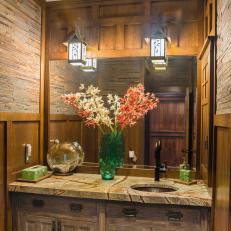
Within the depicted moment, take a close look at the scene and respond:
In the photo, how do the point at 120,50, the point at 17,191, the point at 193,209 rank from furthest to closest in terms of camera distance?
the point at 120,50 < the point at 17,191 < the point at 193,209

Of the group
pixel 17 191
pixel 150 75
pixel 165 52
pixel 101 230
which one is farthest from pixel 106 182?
pixel 165 52

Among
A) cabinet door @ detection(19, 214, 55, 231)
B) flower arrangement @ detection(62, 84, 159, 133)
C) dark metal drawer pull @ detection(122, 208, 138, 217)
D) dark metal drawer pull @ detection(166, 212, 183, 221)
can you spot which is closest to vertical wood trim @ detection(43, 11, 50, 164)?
flower arrangement @ detection(62, 84, 159, 133)

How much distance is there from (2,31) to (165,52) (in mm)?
1277

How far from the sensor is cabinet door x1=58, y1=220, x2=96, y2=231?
6.76 ft

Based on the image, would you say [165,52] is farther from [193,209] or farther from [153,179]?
[193,209]

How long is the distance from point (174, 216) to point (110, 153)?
74 centimetres

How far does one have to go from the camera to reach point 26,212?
2.22 metres

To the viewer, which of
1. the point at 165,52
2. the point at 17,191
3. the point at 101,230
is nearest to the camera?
the point at 101,230

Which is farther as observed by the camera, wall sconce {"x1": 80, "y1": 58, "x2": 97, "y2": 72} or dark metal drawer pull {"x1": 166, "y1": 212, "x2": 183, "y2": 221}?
wall sconce {"x1": 80, "y1": 58, "x2": 97, "y2": 72}

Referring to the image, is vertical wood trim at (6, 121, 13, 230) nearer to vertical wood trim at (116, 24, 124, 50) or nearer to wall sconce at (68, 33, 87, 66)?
wall sconce at (68, 33, 87, 66)

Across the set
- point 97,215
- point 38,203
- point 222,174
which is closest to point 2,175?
point 38,203

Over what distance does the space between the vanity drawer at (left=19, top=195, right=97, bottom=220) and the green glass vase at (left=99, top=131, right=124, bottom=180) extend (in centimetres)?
37

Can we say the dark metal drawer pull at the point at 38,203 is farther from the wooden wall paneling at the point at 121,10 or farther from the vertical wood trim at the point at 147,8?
the vertical wood trim at the point at 147,8

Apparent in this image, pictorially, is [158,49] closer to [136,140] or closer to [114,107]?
[114,107]
